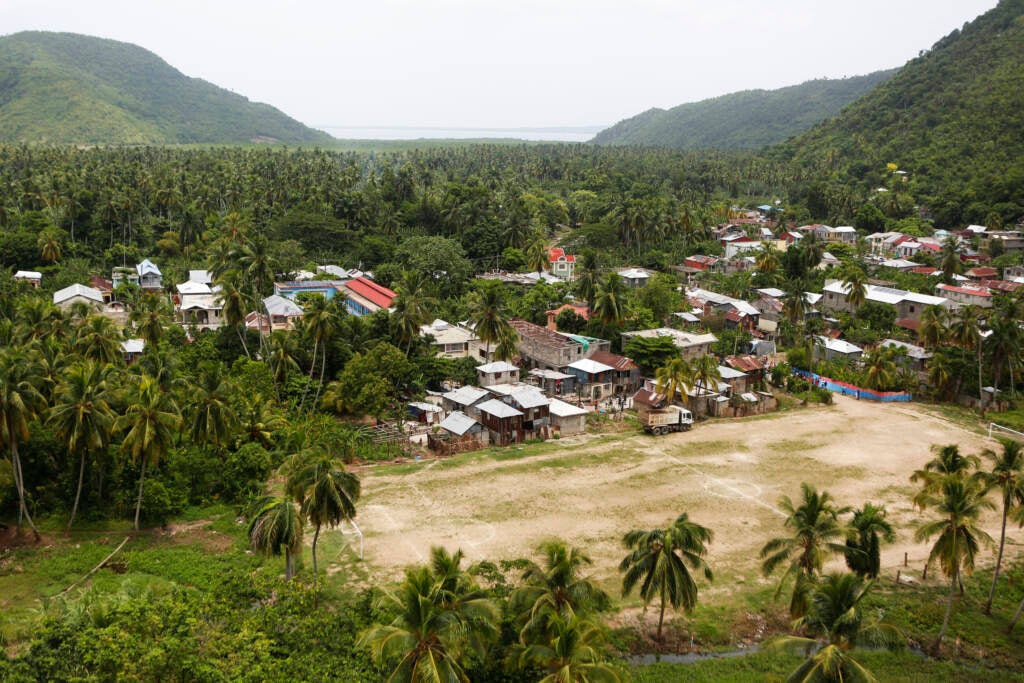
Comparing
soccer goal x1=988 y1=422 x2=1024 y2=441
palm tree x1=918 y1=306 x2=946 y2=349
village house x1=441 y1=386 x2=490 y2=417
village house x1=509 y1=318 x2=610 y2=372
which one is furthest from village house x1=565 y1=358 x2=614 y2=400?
palm tree x1=918 y1=306 x2=946 y2=349

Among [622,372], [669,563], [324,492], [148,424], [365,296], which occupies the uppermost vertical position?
[148,424]

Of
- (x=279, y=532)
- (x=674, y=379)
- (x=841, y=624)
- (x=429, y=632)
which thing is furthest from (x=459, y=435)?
(x=841, y=624)

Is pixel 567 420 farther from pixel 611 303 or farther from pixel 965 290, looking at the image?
pixel 965 290

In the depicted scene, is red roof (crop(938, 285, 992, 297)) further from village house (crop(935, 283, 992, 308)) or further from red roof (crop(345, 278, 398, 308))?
red roof (crop(345, 278, 398, 308))

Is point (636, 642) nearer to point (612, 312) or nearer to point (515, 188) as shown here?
point (612, 312)

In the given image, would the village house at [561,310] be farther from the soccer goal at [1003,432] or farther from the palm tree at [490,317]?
the soccer goal at [1003,432]
